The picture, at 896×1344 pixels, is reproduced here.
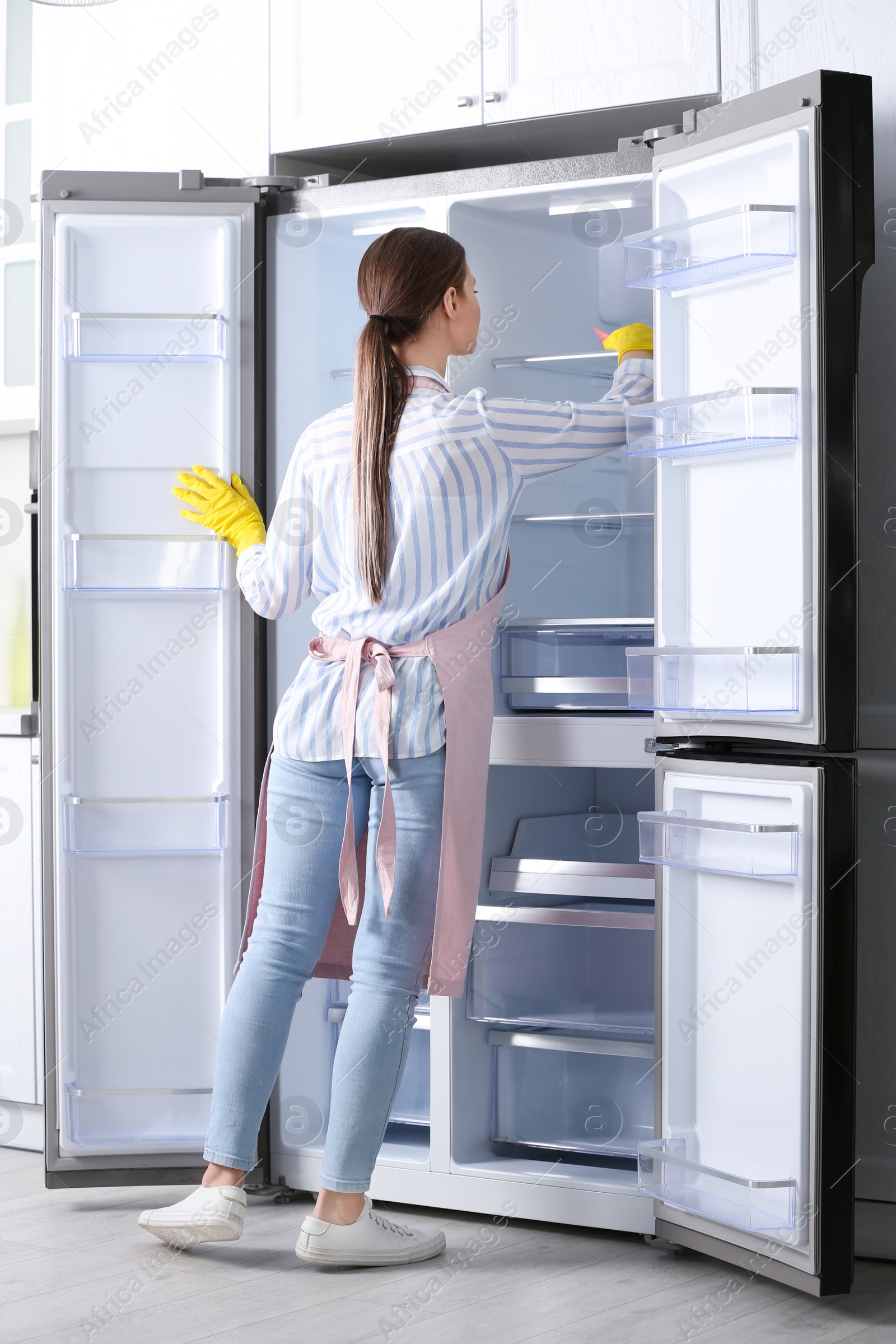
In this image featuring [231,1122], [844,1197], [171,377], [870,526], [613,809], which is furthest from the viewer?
[613,809]

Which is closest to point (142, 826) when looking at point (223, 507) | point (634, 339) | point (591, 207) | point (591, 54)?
point (223, 507)

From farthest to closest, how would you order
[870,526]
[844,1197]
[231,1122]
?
1. [870,526]
2. [231,1122]
3. [844,1197]

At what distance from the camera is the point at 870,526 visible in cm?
221

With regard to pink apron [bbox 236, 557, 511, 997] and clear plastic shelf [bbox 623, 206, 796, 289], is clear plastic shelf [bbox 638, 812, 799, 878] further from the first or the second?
clear plastic shelf [bbox 623, 206, 796, 289]

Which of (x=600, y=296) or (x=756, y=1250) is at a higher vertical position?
(x=600, y=296)

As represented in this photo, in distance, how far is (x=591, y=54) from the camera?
2.34 meters

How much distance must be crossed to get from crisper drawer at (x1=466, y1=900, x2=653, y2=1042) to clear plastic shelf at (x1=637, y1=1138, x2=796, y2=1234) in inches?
10.7

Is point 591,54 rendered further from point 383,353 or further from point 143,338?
point 143,338

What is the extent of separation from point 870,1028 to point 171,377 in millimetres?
1543

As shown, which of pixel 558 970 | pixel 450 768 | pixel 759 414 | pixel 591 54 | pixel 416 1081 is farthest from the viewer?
pixel 416 1081

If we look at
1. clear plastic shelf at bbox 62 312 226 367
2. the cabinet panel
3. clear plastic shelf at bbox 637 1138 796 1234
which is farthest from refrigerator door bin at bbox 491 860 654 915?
the cabinet panel

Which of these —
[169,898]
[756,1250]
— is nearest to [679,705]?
[756,1250]

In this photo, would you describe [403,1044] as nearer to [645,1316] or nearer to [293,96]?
[645,1316]

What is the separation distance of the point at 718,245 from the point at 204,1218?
1.54 metres
